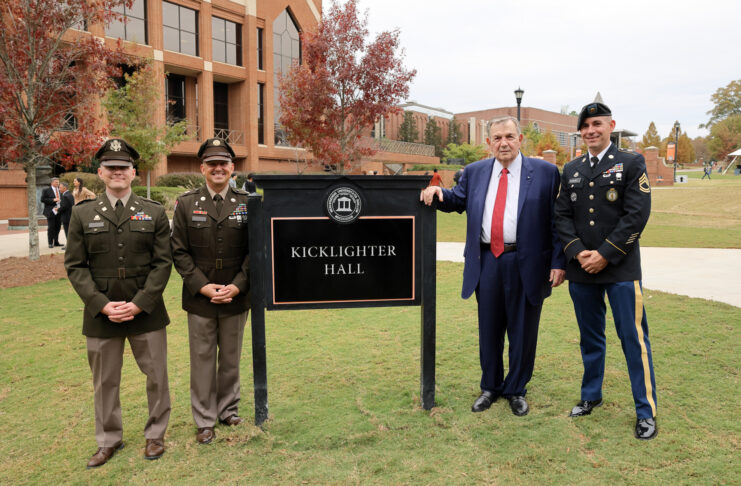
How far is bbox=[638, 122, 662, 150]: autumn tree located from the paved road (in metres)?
81.1

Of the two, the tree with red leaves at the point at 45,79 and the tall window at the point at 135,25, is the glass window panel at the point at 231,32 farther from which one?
the tree with red leaves at the point at 45,79

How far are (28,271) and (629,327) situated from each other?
10245mm

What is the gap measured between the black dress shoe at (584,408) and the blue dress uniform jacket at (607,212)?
88 cm

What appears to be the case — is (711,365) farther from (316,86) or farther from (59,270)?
(316,86)

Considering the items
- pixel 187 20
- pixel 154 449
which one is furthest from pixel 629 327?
pixel 187 20

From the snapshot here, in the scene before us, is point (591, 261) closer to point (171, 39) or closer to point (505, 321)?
point (505, 321)

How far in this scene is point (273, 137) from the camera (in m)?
35.0

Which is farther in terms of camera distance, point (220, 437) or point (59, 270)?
point (59, 270)

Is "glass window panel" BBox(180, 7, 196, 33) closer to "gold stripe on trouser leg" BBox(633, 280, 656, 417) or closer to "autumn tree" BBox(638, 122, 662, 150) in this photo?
"gold stripe on trouser leg" BBox(633, 280, 656, 417)

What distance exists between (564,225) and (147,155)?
1986cm

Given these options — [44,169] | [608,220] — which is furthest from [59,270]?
[608,220]

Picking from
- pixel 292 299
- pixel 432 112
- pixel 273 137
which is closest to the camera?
pixel 292 299

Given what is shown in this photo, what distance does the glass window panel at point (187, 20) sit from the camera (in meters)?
30.0

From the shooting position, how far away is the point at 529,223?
3682 mm
